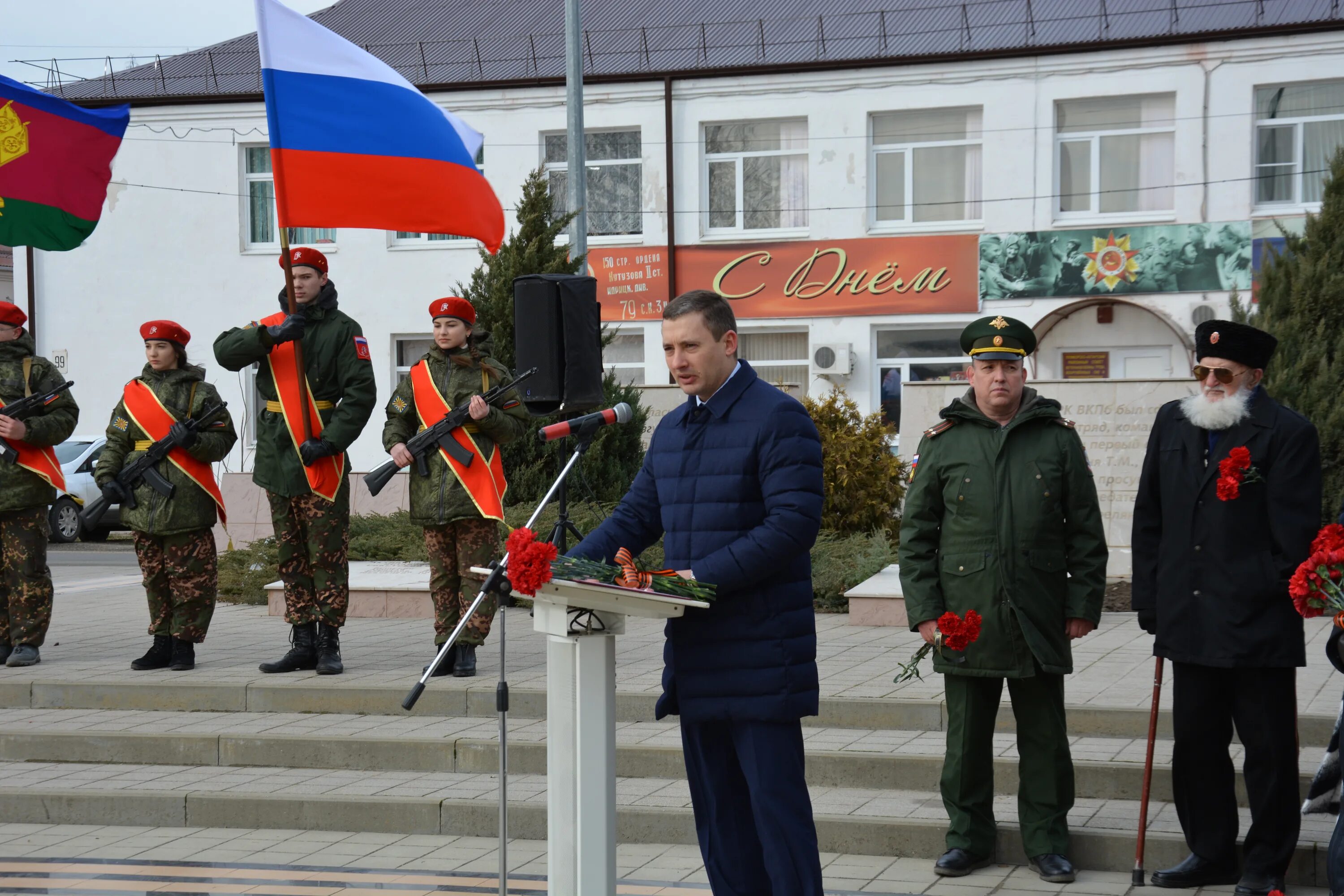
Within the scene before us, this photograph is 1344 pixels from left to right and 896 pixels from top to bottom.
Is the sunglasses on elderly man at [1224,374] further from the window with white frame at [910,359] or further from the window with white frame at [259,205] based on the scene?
the window with white frame at [259,205]

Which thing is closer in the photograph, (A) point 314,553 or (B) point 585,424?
(B) point 585,424

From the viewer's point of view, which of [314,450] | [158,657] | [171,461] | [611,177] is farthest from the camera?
[611,177]

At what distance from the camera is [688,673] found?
4.61 metres

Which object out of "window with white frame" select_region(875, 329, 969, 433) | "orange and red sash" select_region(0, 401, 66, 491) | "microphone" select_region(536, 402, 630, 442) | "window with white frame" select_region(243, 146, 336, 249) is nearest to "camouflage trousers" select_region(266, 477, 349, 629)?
"orange and red sash" select_region(0, 401, 66, 491)

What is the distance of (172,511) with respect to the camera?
884 cm

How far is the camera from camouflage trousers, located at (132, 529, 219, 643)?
29.3ft

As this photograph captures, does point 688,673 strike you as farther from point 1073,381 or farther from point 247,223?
point 247,223

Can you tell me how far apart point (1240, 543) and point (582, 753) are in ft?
8.46

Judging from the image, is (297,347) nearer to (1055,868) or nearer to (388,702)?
(388,702)

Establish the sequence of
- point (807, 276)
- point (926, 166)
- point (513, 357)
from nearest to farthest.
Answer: point (513, 357) → point (926, 166) → point (807, 276)

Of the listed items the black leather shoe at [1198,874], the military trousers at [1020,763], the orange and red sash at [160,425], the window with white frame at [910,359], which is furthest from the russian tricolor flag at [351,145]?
the window with white frame at [910,359]

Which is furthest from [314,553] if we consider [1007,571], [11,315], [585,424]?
[1007,571]

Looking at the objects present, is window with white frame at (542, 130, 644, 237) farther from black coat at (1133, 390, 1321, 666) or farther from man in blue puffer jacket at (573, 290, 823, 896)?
man in blue puffer jacket at (573, 290, 823, 896)

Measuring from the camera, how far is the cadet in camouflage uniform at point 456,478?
839 centimetres
